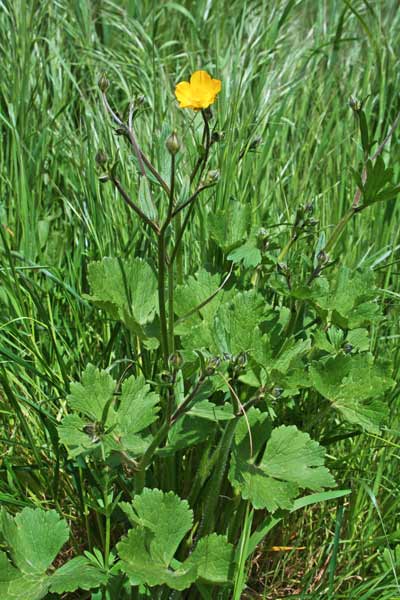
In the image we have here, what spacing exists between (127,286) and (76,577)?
465 mm

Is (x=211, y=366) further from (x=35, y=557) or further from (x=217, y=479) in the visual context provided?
(x=35, y=557)

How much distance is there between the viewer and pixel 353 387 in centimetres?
124

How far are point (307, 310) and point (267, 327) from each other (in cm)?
23

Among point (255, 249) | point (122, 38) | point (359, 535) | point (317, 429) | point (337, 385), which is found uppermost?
point (122, 38)

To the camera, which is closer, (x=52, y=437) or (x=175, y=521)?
(x=175, y=521)

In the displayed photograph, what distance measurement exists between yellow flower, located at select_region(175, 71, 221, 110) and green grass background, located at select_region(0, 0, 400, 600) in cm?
18

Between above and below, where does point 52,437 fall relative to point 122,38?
below

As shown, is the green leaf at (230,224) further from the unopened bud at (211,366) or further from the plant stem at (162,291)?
the unopened bud at (211,366)

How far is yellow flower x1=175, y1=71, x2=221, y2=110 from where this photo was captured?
1057 millimetres

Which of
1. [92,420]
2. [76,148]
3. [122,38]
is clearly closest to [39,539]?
[92,420]

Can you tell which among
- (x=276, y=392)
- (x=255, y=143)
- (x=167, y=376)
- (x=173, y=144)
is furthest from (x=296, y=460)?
(x=255, y=143)

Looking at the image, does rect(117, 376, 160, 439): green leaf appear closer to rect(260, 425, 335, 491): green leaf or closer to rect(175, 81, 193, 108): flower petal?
rect(260, 425, 335, 491): green leaf

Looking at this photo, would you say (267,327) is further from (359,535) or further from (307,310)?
(359,535)

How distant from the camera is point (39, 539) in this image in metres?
1.10
